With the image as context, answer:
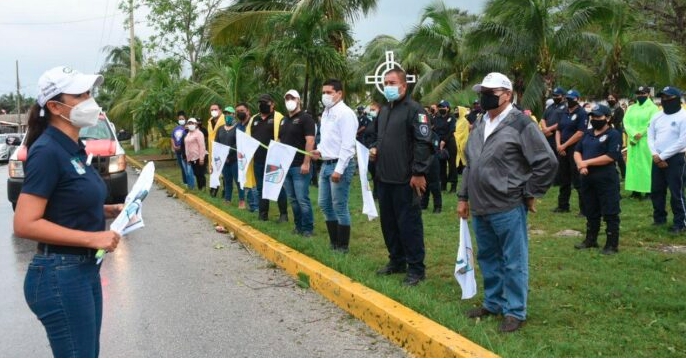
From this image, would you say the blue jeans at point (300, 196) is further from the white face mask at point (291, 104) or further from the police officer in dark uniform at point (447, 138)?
the police officer in dark uniform at point (447, 138)

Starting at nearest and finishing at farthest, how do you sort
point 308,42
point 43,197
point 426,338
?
point 43,197 → point 426,338 → point 308,42

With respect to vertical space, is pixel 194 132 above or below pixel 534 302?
above

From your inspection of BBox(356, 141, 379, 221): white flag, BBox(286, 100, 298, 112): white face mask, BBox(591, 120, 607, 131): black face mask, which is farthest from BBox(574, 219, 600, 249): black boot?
BBox(286, 100, 298, 112): white face mask

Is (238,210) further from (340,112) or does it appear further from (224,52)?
(224,52)

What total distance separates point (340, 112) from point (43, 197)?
15.1 ft

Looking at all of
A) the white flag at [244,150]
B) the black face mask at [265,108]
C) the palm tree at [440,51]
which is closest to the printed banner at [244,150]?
the white flag at [244,150]

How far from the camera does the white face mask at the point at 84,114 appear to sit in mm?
2961

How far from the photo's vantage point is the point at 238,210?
422 inches

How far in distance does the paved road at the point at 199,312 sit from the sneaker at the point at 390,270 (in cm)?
68

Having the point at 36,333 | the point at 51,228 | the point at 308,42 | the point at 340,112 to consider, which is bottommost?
the point at 36,333

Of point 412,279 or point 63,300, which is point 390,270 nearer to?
point 412,279

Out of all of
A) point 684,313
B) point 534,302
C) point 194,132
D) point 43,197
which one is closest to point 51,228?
point 43,197

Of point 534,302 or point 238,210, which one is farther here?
point 238,210

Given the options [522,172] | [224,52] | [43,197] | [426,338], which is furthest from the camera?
[224,52]
